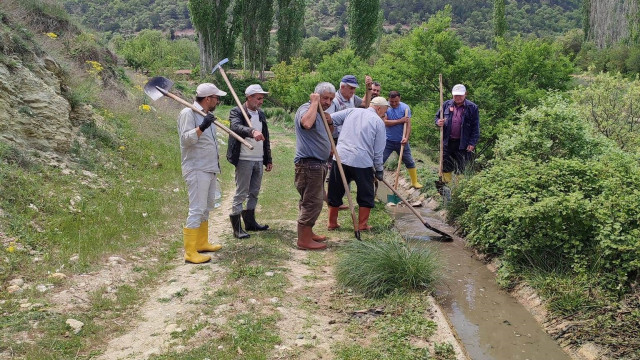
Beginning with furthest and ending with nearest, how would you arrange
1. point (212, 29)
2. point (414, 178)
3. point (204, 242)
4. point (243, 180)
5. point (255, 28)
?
point (255, 28) < point (212, 29) < point (414, 178) < point (243, 180) < point (204, 242)

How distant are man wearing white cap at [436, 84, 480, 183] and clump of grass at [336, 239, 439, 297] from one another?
3.88m

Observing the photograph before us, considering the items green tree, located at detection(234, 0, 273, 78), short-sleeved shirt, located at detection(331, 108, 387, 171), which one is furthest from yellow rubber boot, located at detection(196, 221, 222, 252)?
green tree, located at detection(234, 0, 273, 78)

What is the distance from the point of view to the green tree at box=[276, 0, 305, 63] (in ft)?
156

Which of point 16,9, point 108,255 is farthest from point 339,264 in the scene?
point 16,9

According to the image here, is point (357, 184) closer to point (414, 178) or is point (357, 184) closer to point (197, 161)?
point (197, 161)

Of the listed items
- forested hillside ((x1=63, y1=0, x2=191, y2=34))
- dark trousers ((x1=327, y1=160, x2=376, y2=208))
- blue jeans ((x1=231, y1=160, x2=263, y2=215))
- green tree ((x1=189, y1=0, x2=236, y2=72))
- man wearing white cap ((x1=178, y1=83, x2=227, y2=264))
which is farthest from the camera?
forested hillside ((x1=63, y1=0, x2=191, y2=34))

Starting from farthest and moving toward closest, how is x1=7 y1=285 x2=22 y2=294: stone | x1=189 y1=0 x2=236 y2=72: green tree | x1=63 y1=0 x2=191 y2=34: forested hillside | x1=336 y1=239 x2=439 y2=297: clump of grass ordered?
x1=63 y1=0 x2=191 y2=34: forested hillside
x1=189 y1=0 x2=236 y2=72: green tree
x1=336 y1=239 x2=439 y2=297: clump of grass
x1=7 y1=285 x2=22 y2=294: stone

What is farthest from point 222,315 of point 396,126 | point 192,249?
point 396,126

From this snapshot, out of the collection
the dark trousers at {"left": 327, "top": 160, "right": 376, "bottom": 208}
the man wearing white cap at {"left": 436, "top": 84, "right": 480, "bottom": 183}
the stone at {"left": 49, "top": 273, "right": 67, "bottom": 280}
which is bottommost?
the stone at {"left": 49, "top": 273, "right": 67, "bottom": 280}

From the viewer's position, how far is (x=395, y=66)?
45.6ft

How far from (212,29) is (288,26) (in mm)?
9248

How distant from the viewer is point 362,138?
6645 millimetres

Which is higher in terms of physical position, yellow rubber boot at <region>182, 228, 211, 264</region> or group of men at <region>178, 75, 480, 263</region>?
group of men at <region>178, 75, 480, 263</region>

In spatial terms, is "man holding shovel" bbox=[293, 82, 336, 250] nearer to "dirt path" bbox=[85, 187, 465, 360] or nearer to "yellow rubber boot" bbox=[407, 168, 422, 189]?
"dirt path" bbox=[85, 187, 465, 360]
